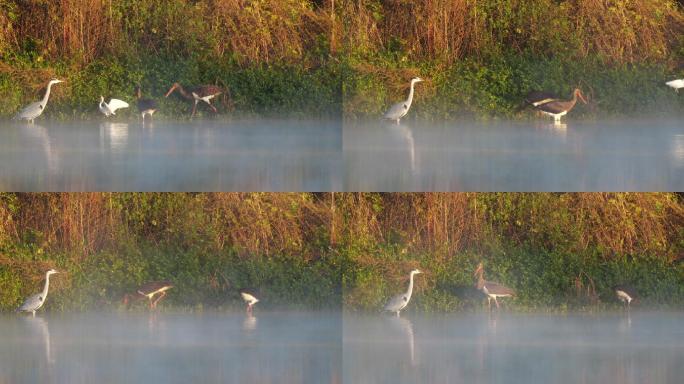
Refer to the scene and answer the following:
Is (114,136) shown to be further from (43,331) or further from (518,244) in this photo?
(518,244)

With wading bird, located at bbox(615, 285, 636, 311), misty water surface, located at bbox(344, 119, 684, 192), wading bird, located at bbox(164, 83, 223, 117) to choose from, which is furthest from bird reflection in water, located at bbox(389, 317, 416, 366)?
wading bird, located at bbox(164, 83, 223, 117)

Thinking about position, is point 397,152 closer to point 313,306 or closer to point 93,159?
point 313,306

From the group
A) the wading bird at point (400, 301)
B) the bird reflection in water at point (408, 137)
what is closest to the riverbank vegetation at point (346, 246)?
the wading bird at point (400, 301)

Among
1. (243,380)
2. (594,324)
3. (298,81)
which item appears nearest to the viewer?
(243,380)

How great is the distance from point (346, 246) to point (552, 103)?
1742 mm

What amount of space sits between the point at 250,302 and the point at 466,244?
55.8 inches

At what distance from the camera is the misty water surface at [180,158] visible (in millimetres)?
8359

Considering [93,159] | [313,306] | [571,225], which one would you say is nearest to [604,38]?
[571,225]

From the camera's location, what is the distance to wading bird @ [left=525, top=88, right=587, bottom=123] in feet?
30.3

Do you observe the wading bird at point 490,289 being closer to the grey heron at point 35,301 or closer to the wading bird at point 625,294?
the wading bird at point 625,294

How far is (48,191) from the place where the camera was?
8.52m

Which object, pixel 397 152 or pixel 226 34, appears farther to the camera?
pixel 226 34

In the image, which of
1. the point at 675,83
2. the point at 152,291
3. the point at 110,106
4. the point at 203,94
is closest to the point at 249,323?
the point at 152,291

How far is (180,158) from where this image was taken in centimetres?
848
